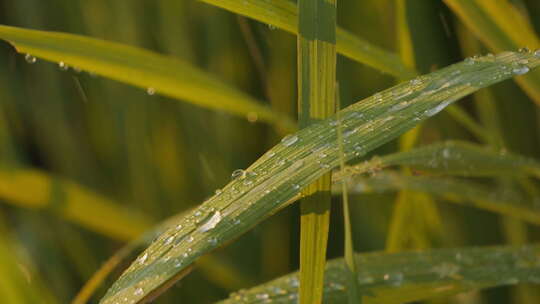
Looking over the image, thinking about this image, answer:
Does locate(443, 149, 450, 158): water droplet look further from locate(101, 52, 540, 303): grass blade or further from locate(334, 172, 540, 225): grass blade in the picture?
locate(101, 52, 540, 303): grass blade

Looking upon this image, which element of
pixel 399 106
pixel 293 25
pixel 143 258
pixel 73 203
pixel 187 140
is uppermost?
pixel 187 140

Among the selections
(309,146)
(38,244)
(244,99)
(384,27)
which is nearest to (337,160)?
(309,146)

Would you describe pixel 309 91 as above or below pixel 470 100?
below

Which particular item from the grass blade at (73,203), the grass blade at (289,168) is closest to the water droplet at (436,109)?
the grass blade at (289,168)

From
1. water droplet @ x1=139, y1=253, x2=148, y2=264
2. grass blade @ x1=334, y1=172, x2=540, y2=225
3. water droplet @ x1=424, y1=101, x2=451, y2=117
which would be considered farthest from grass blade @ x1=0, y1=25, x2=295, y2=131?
water droplet @ x1=424, y1=101, x2=451, y2=117

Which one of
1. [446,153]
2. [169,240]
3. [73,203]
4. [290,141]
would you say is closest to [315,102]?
[290,141]

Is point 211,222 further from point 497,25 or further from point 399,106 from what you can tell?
point 497,25

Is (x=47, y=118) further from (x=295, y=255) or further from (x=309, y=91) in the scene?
(x=309, y=91)
